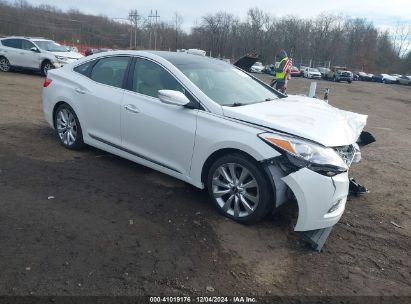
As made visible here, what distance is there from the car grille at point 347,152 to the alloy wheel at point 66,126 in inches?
151

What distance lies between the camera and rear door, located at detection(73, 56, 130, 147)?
5012mm

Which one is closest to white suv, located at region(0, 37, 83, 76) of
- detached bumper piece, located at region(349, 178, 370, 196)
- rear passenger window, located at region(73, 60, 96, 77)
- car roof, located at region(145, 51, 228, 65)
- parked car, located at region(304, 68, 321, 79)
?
rear passenger window, located at region(73, 60, 96, 77)

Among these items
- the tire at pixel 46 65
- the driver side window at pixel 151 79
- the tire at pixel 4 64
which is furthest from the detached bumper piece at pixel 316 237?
the tire at pixel 4 64

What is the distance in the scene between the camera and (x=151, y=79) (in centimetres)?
476

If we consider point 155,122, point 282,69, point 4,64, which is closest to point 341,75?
point 282,69

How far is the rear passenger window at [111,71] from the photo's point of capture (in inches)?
200

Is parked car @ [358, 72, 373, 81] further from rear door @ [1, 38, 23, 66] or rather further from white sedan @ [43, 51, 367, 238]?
white sedan @ [43, 51, 367, 238]

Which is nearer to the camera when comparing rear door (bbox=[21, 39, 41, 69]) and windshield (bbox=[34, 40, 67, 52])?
rear door (bbox=[21, 39, 41, 69])

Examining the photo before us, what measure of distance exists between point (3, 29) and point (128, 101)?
86.6 meters

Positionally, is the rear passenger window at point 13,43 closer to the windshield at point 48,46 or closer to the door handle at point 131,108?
the windshield at point 48,46

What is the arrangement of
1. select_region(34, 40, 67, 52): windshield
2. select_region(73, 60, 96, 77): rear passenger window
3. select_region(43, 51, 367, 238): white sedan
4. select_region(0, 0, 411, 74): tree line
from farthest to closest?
select_region(0, 0, 411, 74): tree line → select_region(34, 40, 67, 52): windshield → select_region(73, 60, 96, 77): rear passenger window → select_region(43, 51, 367, 238): white sedan

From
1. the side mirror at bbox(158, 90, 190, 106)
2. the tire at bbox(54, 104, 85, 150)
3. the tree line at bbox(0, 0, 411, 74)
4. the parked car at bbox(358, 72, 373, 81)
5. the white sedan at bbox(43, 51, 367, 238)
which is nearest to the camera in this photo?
the white sedan at bbox(43, 51, 367, 238)

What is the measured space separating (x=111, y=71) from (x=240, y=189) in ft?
8.54

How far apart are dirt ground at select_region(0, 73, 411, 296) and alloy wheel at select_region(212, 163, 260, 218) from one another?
0.16m
